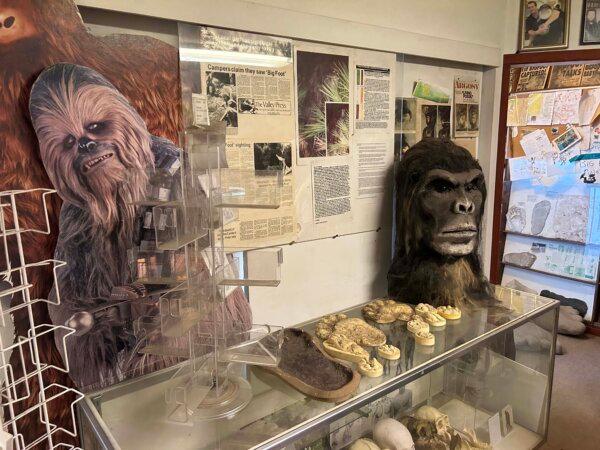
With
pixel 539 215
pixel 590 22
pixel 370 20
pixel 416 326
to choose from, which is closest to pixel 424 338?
pixel 416 326

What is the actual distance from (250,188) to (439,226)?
976mm

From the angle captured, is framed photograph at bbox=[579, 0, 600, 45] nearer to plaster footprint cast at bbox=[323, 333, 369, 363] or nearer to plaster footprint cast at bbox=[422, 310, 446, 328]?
plaster footprint cast at bbox=[422, 310, 446, 328]

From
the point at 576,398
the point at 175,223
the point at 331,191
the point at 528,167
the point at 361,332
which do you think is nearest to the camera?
the point at 175,223

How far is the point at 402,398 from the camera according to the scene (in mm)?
1407

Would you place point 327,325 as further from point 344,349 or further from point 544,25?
point 544,25

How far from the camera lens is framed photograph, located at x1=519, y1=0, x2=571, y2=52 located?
2.45 m

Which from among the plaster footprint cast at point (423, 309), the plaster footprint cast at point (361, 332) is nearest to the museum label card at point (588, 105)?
the plaster footprint cast at point (423, 309)

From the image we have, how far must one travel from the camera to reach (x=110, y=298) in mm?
1283

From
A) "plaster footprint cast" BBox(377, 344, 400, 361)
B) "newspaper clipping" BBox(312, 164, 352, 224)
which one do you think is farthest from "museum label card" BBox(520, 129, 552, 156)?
"plaster footprint cast" BBox(377, 344, 400, 361)

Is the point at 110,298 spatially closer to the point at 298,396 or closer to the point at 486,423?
the point at 298,396

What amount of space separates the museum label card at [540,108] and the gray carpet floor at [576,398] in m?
1.32

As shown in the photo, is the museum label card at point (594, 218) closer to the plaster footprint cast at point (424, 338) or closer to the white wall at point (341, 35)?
the white wall at point (341, 35)

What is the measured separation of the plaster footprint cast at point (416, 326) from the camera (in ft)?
4.77

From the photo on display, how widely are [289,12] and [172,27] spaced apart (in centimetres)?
42
